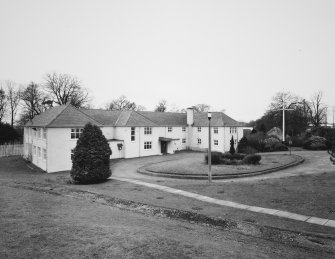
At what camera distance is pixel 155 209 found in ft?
43.1

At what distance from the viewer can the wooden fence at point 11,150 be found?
44844 mm

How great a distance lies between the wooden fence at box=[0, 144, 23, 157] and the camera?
44.8m

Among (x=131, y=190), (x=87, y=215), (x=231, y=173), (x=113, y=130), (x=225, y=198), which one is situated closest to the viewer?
(x=87, y=215)

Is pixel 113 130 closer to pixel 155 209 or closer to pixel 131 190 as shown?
pixel 131 190

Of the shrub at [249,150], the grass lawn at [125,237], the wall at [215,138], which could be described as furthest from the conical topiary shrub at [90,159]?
the wall at [215,138]

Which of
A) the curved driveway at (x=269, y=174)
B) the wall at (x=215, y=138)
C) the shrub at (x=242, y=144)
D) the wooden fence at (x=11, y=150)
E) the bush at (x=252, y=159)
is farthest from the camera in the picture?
the wall at (x=215, y=138)

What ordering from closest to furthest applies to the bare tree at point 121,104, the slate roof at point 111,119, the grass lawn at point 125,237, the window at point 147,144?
the grass lawn at point 125,237 < the slate roof at point 111,119 < the window at point 147,144 < the bare tree at point 121,104

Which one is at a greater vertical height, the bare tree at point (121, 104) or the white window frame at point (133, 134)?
the bare tree at point (121, 104)

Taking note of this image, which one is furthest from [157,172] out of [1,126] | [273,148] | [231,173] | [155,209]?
[1,126]

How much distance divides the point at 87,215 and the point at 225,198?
27.4ft

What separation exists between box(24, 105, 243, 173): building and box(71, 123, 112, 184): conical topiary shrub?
10562 mm

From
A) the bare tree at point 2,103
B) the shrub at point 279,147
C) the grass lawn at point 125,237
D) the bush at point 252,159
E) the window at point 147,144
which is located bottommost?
the grass lawn at point 125,237

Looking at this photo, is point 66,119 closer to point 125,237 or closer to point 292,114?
point 125,237

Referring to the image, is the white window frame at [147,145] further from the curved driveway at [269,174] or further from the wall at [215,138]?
the wall at [215,138]
